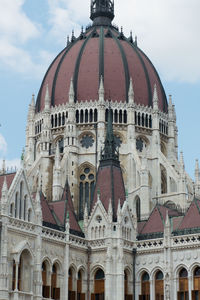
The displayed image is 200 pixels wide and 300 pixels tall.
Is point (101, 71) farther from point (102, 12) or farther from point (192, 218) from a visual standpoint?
point (192, 218)

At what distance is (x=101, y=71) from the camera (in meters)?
74.1

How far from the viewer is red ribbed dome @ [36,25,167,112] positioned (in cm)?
7388

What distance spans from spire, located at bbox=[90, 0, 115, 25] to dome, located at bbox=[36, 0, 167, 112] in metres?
5.74

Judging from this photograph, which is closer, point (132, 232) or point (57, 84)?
point (132, 232)

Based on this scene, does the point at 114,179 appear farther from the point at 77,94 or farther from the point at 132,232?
the point at 77,94

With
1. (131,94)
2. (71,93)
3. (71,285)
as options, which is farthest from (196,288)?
(71,93)

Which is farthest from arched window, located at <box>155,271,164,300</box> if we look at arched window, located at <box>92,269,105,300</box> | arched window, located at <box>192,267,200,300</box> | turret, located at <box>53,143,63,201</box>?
turret, located at <box>53,143,63,201</box>

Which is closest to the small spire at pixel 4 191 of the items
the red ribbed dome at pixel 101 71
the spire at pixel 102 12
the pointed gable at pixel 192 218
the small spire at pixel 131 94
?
the pointed gable at pixel 192 218

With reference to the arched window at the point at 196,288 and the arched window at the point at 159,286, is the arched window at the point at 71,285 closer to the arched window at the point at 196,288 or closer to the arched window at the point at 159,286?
the arched window at the point at 159,286

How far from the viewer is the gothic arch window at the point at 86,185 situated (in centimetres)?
6862

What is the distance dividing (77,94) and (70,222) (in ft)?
77.2

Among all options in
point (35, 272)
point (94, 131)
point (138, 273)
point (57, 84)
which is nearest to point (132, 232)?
point (138, 273)

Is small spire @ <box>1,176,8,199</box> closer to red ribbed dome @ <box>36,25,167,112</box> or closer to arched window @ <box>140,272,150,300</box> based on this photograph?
arched window @ <box>140,272,150,300</box>

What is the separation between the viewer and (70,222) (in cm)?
5394
